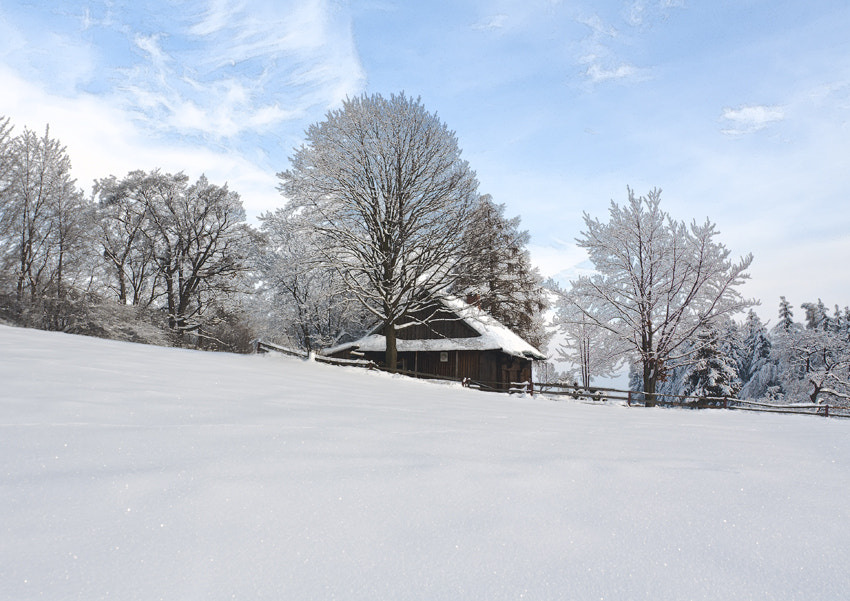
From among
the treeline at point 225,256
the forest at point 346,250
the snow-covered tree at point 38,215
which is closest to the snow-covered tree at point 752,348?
the forest at point 346,250

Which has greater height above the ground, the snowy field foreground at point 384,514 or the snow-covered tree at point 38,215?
the snow-covered tree at point 38,215

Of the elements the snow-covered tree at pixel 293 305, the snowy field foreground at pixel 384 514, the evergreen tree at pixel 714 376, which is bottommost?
the evergreen tree at pixel 714 376

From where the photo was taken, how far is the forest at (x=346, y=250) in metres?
19.2

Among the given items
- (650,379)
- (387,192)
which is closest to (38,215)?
(387,192)

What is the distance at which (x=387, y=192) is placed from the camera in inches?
774

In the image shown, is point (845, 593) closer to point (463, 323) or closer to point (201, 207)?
point (463, 323)

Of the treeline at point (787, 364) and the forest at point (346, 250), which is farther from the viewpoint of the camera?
the treeline at point (787, 364)

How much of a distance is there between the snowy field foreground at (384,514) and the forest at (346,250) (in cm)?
1591

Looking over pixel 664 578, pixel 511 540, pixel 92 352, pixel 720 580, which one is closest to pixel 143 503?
pixel 511 540

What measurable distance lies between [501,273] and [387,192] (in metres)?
6.16

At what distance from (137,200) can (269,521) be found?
3048 cm

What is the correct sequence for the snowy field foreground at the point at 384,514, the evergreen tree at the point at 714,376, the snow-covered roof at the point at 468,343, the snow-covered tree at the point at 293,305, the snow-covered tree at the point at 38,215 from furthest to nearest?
the evergreen tree at the point at 714,376, the snow-covered tree at the point at 293,305, the snow-covered roof at the point at 468,343, the snow-covered tree at the point at 38,215, the snowy field foreground at the point at 384,514

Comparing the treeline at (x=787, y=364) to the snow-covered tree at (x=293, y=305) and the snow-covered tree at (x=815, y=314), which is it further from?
the snow-covered tree at (x=293, y=305)

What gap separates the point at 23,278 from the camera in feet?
69.3
